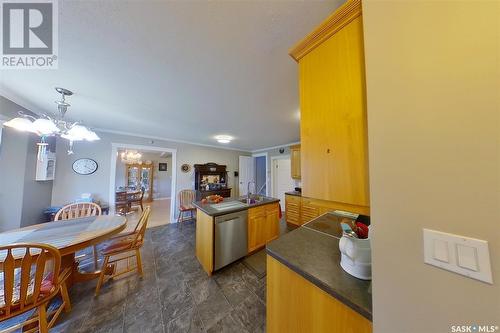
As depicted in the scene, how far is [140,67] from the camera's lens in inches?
54.6

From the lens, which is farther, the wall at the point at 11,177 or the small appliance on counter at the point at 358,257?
the wall at the point at 11,177

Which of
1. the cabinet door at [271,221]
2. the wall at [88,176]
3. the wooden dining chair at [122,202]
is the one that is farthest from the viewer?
the wooden dining chair at [122,202]

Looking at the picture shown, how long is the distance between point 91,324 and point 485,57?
2879 millimetres

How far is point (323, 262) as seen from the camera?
956 millimetres

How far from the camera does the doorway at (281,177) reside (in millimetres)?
4895

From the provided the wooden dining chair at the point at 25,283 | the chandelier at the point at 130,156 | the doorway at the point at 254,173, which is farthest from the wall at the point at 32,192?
the doorway at the point at 254,173

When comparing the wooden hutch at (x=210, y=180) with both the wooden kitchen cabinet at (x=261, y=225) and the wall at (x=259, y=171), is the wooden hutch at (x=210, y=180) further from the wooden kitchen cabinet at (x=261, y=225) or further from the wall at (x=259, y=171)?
the wooden kitchen cabinet at (x=261, y=225)

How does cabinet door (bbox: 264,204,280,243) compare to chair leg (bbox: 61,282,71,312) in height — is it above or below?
above

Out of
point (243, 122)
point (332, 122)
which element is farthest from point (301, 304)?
point (243, 122)

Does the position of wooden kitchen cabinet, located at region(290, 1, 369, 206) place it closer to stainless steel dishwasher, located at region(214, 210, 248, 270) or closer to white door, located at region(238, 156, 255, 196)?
stainless steel dishwasher, located at region(214, 210, 248, 270)

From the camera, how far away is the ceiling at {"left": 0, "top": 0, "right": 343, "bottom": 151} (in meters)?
0.92

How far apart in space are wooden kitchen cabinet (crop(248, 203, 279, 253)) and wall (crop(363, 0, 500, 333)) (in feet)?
6.54

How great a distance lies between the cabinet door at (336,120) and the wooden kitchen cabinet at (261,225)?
1.79 metres

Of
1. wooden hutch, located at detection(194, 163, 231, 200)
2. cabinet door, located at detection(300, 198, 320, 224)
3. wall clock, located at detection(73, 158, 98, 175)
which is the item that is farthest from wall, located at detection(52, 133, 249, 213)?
cabinet door, located at detection(300, 198, 320, 224)
